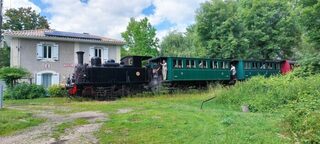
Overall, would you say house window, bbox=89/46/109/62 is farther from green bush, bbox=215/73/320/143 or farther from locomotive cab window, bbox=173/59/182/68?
green bush, bbox=215/73/320/143

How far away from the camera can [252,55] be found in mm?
35906

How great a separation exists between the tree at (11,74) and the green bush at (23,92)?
1.12 metres

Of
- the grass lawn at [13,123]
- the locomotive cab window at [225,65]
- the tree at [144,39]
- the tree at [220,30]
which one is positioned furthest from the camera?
the tree at [144,39]

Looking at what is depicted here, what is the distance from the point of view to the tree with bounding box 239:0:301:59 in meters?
35.8

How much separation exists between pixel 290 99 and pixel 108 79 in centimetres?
1136

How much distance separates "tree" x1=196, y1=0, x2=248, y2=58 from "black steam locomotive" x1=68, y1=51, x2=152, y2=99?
14430mm

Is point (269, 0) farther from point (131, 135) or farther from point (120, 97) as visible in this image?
point (131, 135)

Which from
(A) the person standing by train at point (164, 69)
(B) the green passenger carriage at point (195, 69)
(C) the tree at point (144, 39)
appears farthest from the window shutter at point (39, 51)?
(C) the tree at point (144, 39)

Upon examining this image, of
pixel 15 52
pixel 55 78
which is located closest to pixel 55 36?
pixel 15 52

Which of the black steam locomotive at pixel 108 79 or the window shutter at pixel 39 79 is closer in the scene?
the black steam locomotive at pixel 108 79

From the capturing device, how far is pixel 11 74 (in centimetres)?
2152

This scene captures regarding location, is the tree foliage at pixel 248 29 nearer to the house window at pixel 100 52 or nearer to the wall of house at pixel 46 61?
the house window at pixel 100 52

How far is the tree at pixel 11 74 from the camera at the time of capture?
853 inches

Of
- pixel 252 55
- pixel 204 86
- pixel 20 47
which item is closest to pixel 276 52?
pixel 252 55
